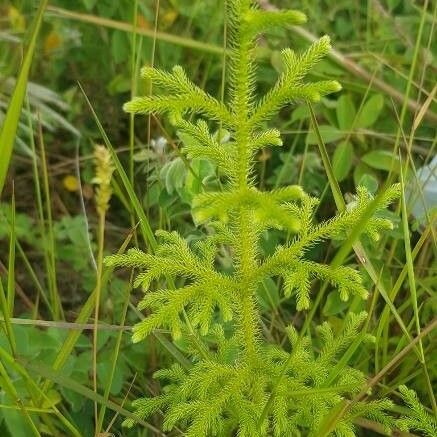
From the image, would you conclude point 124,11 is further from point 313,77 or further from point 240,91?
point 240,91

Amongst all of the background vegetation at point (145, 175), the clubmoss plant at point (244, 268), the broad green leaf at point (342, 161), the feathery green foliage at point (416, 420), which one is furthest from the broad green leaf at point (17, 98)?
the broad green leaf at point (342, 161)

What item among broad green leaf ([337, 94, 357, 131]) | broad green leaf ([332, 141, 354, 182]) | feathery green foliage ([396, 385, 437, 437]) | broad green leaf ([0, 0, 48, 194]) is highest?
broad green leaf ([0, 0, 48, 194])

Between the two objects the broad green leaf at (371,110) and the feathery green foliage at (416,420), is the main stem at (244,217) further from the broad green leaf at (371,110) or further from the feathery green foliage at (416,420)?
the broad green leaf at (371,110)

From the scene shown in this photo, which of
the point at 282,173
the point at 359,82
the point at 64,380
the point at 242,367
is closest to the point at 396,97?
the point at 359,82

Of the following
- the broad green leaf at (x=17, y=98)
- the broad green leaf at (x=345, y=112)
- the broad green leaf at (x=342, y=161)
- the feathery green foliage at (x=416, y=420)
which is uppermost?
the broad green leaf at (x=17, y=98)

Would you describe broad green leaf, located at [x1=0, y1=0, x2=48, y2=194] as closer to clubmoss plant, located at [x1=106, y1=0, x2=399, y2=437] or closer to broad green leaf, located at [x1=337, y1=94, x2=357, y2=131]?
clubmoss plant, located at [x1=106, y1=0, x2=399, y2=437]

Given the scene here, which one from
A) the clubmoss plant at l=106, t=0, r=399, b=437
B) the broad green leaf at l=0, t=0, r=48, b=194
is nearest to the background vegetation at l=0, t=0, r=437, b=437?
the broad green leaf at l=0, t=0, r=48, b=194
